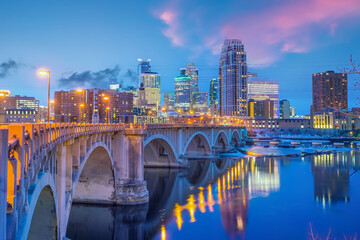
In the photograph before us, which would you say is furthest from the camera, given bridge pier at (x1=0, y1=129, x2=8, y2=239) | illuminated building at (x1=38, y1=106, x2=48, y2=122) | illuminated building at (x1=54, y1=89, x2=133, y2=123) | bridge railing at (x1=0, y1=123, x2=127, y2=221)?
illuminated building at (x1=54, y1=89, x2=133, y2=123)

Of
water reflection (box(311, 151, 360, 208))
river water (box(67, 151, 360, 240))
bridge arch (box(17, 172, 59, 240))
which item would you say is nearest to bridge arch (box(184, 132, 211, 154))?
water reflection (box(311, 151, 360, 208))

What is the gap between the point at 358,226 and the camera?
3047 centimetres

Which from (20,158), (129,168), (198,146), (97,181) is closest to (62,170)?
(20,158)

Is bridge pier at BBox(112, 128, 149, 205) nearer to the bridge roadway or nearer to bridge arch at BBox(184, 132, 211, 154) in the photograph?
the bridge roadway

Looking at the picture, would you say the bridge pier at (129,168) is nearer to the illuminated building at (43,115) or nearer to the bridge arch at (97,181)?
the bridge arch at (97,181)

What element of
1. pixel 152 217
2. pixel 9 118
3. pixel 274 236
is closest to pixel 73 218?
pixel 152 217

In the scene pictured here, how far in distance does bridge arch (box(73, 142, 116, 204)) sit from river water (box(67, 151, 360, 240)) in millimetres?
1269

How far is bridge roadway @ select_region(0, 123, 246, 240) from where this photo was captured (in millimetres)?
7920

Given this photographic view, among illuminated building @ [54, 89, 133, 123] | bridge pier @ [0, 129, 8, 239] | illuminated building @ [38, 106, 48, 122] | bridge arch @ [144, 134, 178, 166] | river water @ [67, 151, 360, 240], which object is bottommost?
river water @ [67, 151, 360, 240]

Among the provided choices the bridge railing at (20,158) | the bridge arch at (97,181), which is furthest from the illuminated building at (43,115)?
the bridge railing at (20,158)

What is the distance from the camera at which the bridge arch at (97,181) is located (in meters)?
35.0

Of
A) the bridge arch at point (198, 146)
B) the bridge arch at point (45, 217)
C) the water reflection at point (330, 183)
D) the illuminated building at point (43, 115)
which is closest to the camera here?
the bridge arch at point (45, 217)

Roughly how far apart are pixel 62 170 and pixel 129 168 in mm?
18206

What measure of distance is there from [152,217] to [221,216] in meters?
7.54
